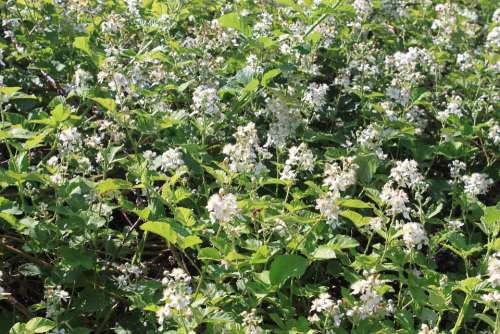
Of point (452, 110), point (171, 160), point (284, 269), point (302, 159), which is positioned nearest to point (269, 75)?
point (302, 159)

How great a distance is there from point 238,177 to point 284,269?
53 centimetres

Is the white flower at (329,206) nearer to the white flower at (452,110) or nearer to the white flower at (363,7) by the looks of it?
the white flower at (452,110)

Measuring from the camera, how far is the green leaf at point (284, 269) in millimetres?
2730

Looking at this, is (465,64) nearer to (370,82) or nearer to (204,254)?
(370,82)

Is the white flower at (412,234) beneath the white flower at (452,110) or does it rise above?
above

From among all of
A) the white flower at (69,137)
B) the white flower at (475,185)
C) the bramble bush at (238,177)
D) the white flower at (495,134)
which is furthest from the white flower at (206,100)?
the white flower at (495,134)

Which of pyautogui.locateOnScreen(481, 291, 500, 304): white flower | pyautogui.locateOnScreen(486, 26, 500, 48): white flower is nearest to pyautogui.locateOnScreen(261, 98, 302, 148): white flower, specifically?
pyautogui.locateOnScreen(481, 291, 500, 304): white flower

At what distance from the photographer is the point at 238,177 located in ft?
10.2

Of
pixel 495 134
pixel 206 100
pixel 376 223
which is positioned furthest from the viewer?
pixel 495 134

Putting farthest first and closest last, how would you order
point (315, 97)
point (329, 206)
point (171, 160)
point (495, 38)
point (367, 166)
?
point (495, 38) → point (315, 97) → point (367, 166) → point (171, 160) → point (329, 206)

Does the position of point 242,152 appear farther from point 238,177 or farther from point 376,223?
point 376,223

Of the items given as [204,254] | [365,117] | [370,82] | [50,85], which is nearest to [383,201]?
[204,254]

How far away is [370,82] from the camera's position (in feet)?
14.3

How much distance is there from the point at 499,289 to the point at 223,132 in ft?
4.83
